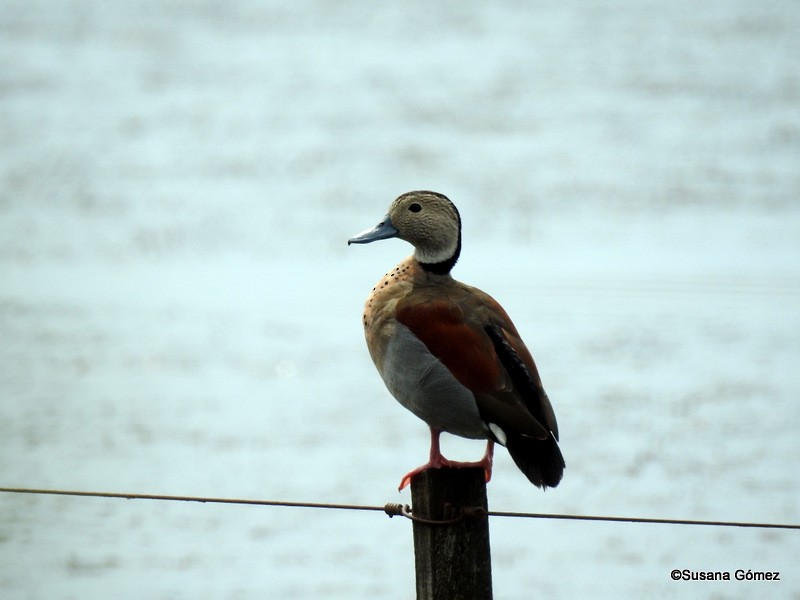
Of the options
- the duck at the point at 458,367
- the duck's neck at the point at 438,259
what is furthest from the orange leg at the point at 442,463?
the duck's neck at the point at 438,259

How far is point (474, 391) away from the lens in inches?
109

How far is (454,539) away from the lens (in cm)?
245

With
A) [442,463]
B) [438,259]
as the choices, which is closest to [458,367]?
[442,463]

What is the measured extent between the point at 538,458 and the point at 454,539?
13.6 inches

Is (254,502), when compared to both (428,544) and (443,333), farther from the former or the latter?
(443,333)

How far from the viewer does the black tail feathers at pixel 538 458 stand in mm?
2646

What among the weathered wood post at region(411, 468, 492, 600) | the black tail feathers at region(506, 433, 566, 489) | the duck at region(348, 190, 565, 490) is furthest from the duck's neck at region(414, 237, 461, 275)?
the weathered wood post at region(411, 468, 492, 600)

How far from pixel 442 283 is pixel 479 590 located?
924 mm

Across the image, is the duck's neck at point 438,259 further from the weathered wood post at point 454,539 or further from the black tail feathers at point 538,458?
the weathered wood post at point 454,539

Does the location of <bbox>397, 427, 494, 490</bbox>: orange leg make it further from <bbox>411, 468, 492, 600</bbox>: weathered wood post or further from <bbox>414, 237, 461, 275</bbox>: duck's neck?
<bbox>414, 237, 461, 275</bbox>: duck's neck

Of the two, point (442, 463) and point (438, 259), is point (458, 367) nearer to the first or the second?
point (442, 463)

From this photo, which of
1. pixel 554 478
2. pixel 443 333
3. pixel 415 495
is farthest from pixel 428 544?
pixel 443 333

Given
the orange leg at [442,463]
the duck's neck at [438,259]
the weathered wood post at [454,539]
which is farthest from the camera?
the duck's neck at [438,259]

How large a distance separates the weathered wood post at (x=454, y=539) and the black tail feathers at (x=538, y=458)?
0.76 ft
